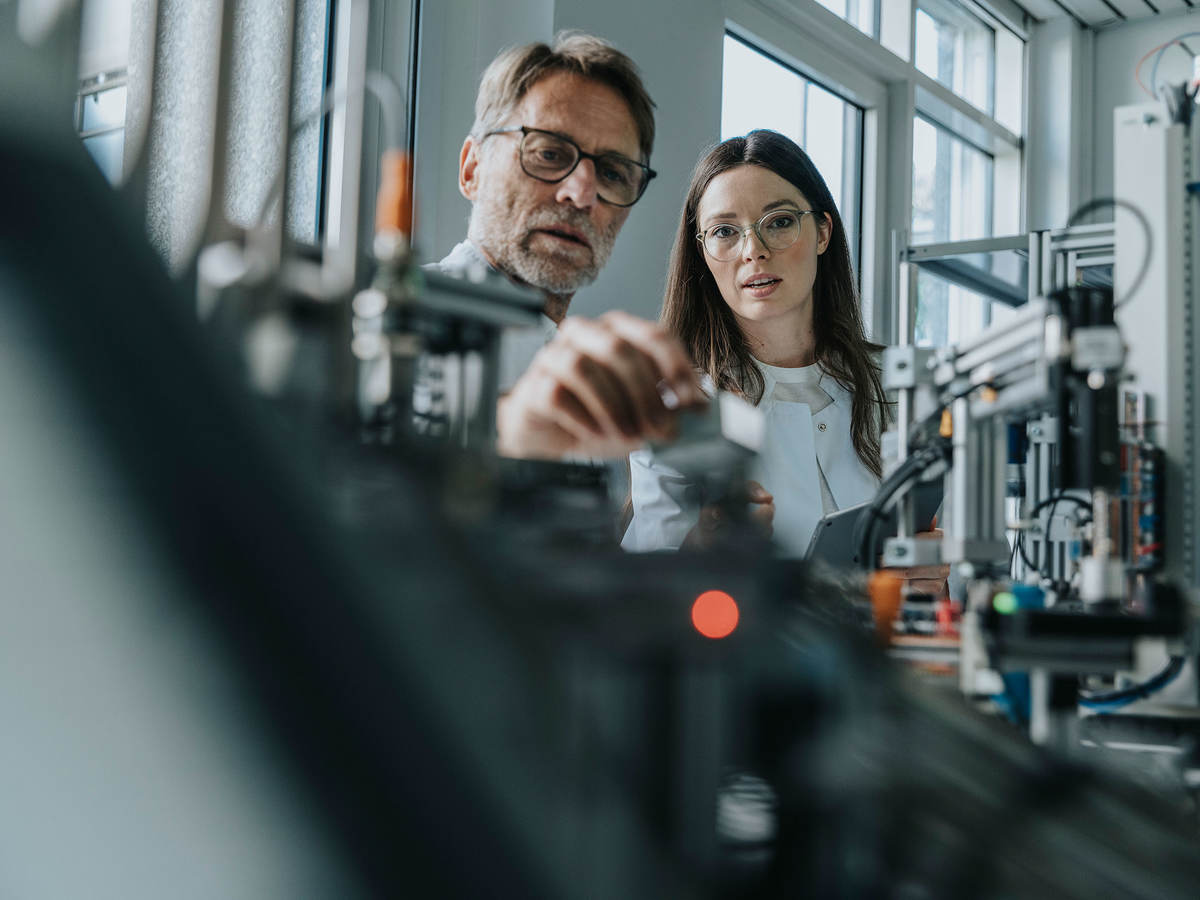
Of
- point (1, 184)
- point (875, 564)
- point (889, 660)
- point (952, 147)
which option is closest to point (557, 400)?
point (889, 660)

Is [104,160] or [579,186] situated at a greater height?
[579,186]

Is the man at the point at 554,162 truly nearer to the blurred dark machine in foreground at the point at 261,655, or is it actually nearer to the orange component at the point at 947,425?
the orange component at the point at 947,425

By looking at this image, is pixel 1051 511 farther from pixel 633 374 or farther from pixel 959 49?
pixel 959 49

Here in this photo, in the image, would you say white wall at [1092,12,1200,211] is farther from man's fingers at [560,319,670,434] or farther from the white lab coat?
man's fingers at [560,319,670,434]

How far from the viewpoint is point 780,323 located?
6.86 ft

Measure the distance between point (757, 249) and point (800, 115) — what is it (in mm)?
1664

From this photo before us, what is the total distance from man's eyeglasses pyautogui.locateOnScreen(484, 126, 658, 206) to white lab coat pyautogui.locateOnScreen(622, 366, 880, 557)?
44 cm

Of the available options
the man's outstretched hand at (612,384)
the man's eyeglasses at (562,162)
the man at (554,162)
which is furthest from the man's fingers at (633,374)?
the man's eyeglasses at (562,162)

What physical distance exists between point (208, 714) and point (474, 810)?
0.31ft

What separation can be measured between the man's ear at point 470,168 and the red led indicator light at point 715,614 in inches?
58.6

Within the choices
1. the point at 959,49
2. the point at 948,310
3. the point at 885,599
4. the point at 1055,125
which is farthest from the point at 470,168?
the point at 1055,125

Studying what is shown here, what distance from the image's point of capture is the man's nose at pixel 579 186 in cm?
169

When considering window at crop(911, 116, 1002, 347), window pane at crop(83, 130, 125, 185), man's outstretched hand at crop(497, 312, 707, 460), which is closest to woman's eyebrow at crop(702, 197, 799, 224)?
man's outstretched hand at crop(497, 312, 707, 460)

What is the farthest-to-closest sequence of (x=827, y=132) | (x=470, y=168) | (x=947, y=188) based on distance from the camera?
(x=947, y=188)
(x=827, y=132)
(x=470, y=168)
